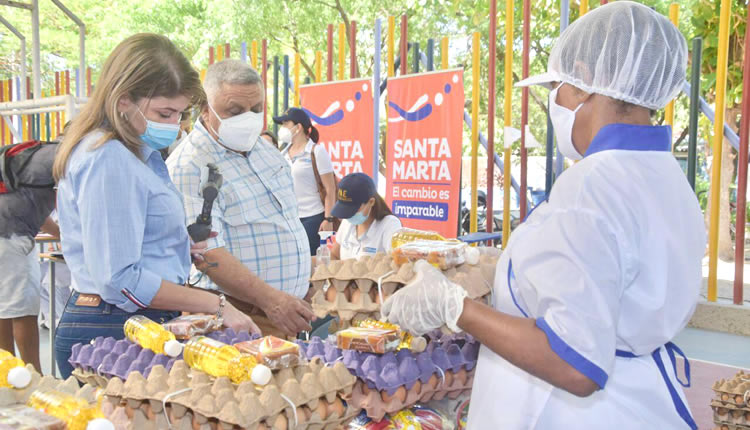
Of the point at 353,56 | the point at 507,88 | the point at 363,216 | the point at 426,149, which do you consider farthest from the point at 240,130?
the point at 353,56

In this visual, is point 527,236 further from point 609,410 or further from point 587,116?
point 609,410

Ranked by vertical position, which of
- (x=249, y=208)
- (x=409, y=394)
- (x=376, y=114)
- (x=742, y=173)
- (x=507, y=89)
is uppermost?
(x=507, y=89)

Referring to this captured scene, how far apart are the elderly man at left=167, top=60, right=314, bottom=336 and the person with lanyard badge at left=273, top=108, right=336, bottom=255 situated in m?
2.96

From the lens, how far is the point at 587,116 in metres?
1.44

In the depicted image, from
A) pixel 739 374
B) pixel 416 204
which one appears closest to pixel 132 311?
pixel 739 374

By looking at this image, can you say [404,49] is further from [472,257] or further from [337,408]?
[337,408]

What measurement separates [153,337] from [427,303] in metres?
0.73

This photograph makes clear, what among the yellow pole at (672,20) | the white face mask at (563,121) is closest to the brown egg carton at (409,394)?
the white face mask at (563,121)

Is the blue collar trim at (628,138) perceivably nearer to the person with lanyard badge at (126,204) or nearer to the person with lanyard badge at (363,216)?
the person with lanyard badge at (126,204)

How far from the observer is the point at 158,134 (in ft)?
6.48

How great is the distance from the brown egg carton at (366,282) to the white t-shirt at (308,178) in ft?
11.8

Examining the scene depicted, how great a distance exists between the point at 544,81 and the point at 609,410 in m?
0.76

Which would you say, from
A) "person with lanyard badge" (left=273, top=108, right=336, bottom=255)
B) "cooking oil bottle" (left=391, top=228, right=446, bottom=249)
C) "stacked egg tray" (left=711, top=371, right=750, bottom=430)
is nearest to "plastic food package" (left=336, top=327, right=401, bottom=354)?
"cooking oil bottle" (left=391, top=228, right=446, bottom=249)

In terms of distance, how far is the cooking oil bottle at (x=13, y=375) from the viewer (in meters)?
1.26
